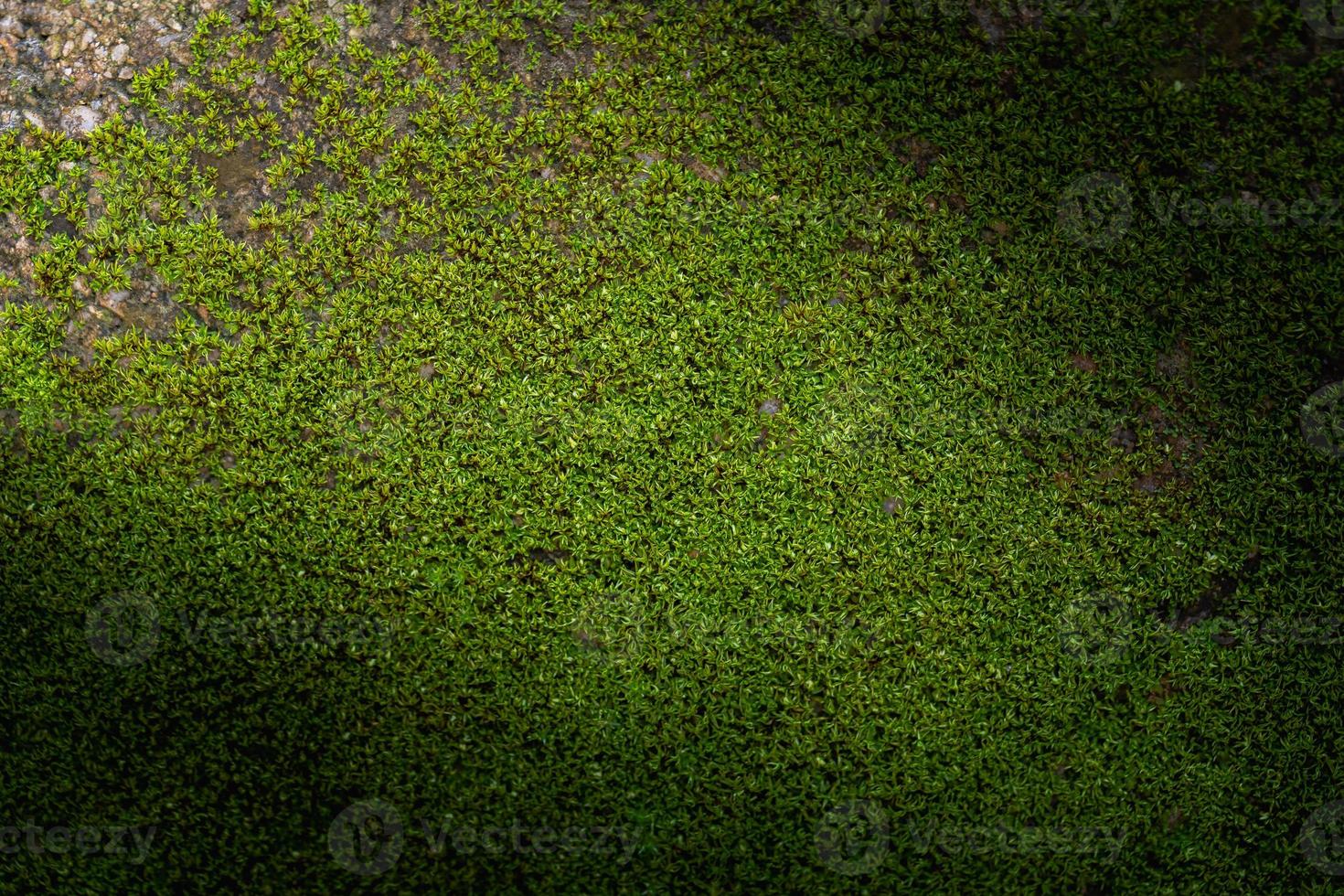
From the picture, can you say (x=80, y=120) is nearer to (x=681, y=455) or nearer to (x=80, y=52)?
(x=80, y=52)

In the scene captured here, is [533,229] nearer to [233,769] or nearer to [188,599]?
[188,599]

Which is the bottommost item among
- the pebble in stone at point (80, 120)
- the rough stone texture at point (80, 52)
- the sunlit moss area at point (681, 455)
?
the sunlit moss area at point (681, 455)

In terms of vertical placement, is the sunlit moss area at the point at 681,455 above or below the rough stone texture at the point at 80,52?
below

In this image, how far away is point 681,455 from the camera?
247 centimetres

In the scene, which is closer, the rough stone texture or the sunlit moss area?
the sunlit moss area

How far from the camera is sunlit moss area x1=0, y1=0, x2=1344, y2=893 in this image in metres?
2.43

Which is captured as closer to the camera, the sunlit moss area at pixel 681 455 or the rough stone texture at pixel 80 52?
the sunlit moss area at pixel 681 455

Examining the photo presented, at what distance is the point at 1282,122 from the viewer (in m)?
2.69

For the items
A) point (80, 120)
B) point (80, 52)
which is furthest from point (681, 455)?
point (80, 52)

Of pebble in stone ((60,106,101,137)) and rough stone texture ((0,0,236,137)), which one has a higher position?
rough stone texture ((0,0,236,137))

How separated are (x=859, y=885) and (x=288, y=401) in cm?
236

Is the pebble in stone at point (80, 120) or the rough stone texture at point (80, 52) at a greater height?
the rough stone texture at point (80, 52)

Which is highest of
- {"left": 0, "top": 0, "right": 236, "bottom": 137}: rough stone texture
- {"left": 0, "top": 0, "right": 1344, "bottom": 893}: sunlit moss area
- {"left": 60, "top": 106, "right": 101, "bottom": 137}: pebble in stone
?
{"left": 0, "top": 0, "right": 236, "bottom": 137}: rough stone texture

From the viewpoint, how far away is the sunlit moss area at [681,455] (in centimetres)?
243
